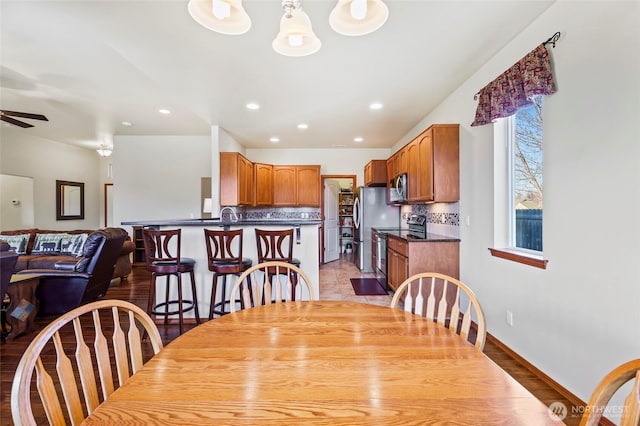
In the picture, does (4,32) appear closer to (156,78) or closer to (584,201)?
(156,78)

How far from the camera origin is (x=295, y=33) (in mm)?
1335

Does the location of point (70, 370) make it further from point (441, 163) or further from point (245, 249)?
point (441, 163)

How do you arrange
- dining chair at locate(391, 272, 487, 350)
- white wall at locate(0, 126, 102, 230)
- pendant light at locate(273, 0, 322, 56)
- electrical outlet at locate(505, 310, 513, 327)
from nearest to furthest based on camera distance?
dining chair at locate(391, 272, 487, 350) < pendant light at locate(273, 0, 322, 56) < electrical outlet at locate(505, 310, 513, 327) < white wall at locate(0, 126, 102, 230)

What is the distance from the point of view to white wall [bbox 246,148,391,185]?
6.07 m

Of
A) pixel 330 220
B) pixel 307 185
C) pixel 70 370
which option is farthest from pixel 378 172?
pixel 70 370

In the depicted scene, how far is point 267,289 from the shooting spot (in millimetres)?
1626

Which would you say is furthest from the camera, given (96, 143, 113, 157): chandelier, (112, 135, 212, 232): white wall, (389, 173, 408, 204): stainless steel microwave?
(96, 143, 113, 157): chandelier

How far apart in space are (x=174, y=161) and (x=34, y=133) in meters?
2.67

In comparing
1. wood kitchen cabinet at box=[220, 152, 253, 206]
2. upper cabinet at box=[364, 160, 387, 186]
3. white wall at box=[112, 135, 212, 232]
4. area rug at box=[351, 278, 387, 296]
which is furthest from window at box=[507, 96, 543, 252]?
white wall at box=[112, 135, 212, 232]

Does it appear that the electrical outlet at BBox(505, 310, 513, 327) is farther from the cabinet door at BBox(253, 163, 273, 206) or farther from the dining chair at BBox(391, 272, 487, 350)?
the cabinet door at BBox(253, 163, 273, 206)

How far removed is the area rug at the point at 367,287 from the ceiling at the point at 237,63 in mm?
2569

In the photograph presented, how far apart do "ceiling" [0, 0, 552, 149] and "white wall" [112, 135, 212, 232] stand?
3.64 ft

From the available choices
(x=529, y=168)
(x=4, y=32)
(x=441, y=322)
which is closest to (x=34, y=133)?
(x=4, y=32)

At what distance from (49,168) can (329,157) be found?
5.96 m
